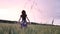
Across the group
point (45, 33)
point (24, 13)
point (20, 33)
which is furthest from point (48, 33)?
point (24, 13)

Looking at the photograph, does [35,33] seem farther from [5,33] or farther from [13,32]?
[5,33]

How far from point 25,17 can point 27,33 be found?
195 inches

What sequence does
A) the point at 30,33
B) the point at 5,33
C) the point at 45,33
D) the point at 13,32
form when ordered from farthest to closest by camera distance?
the point at 45,33 < the point at 30,33 < the point at 13,32 < the point at 5,33

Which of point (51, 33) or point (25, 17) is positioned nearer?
point (51, 33)

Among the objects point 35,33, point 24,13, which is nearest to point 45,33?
point 35,33

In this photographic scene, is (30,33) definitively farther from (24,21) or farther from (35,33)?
(24,21)

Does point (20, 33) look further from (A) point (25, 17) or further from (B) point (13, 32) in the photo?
(A) point (25, 17)

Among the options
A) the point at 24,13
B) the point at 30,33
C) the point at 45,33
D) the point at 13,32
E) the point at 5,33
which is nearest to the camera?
the point at 5,33

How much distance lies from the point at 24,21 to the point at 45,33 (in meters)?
4.56

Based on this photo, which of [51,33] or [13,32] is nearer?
[13,32]

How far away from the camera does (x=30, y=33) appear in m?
4.80

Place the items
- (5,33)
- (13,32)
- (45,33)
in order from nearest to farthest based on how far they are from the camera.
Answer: (5,33)
(13,32)
(45,33)

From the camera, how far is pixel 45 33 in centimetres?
523

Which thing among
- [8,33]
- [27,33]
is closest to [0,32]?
[8,33]
